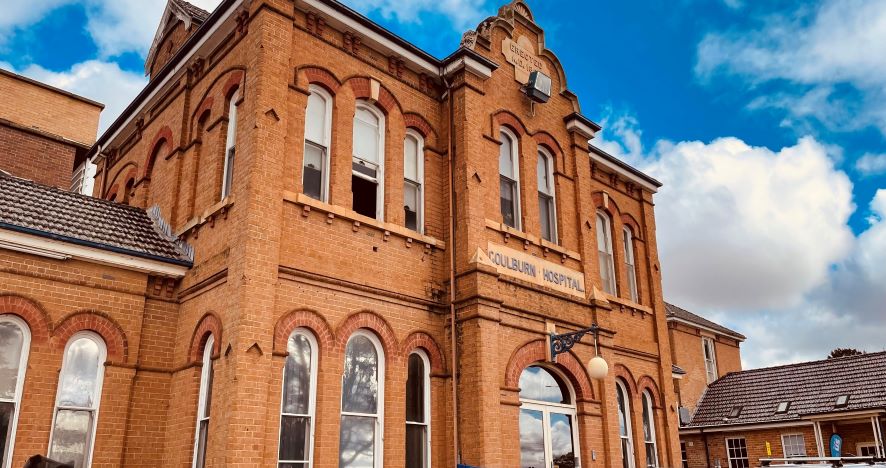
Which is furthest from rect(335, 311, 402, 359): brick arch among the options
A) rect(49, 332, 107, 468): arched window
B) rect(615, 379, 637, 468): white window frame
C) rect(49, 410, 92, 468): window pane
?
rect(615, 379, 637, 468): white window frame

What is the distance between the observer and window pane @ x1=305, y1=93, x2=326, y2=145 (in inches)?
496

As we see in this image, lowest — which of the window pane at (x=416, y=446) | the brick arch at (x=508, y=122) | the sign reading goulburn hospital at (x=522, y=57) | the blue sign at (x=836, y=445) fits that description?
the window pane at (x=416, y=446)

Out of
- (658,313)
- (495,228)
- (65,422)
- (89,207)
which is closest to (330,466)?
(65,422)

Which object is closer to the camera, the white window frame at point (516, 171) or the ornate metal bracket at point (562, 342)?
the ornate metal bracket at point (562, 342)

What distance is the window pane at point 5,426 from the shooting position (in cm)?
1020

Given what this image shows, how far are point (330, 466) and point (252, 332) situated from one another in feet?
7.78

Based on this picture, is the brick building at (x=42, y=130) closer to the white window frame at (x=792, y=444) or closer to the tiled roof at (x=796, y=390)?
the tiled roof at (x=796, y=390)

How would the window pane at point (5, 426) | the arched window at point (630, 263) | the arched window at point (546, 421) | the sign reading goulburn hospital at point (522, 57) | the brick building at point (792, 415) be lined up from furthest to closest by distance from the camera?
the brick building at point (792, 415), the arched window at point (630, 263), the sign reading goulburn hospital at point (522, 57), the arched window at point (546, 421), the window pane at point (5, 426)

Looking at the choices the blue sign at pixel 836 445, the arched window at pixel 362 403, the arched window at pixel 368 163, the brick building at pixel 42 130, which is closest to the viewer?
the arched window at pixel 362 403

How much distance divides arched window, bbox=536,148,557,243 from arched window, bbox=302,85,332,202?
201 inches

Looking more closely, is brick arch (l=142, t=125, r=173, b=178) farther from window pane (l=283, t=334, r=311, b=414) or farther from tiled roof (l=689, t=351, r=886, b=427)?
tiled roof (l=689, t=351, r=886, b=427)

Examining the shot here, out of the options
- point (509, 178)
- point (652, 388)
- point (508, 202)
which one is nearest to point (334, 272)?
point (508, 202)

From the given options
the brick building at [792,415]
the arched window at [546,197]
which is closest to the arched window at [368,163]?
the arched window at [546,197]

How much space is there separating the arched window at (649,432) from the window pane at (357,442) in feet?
25.6
